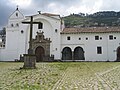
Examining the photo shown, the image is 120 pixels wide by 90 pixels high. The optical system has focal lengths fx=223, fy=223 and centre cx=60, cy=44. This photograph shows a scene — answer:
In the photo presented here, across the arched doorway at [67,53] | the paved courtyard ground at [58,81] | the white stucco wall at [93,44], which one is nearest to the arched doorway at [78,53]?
the white stucco wall at [93,44]

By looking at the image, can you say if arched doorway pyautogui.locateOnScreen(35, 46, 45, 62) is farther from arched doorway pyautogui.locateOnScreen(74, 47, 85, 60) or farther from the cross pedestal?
the cross pedestal

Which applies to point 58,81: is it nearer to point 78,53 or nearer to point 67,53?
point 67,53

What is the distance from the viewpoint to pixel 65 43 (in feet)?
137

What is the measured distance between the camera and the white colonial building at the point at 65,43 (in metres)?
40.5

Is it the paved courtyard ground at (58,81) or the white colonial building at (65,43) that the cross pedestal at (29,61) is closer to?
the paved courtyard ground at (58,81)

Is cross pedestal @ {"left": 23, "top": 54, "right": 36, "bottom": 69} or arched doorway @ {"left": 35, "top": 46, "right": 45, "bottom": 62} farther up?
arched doorway @ {"left": 35, "top": 46, "right": 45, "bottom": 62}

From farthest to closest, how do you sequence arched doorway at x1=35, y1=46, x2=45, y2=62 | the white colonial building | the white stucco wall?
1. arched doorway at x1=35, y1=46, x2=45, y2=62
2. the white colonial building
3. the white stucco wall

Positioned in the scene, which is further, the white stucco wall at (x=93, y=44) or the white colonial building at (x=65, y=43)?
the white colonial building at (x=65, y=43)

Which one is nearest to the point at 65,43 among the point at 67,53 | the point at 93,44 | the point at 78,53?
the point at 67,53

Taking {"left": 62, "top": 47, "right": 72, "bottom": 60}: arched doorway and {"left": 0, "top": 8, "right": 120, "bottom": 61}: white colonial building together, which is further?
{"left": 62, "top": 47, "right": 72, "bottom": 60}: arched doorway

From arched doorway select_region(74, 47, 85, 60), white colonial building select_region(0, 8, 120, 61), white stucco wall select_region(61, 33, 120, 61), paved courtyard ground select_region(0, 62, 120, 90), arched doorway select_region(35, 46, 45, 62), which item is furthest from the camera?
arched doorway select_region(74, 47, 85, 60)

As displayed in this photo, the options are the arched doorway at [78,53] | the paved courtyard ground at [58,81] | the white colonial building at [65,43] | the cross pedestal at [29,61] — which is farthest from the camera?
the arched doorway at [78,53]

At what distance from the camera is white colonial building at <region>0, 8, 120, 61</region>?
4053cm

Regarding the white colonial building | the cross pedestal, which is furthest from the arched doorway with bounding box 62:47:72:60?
the cross pedestal
